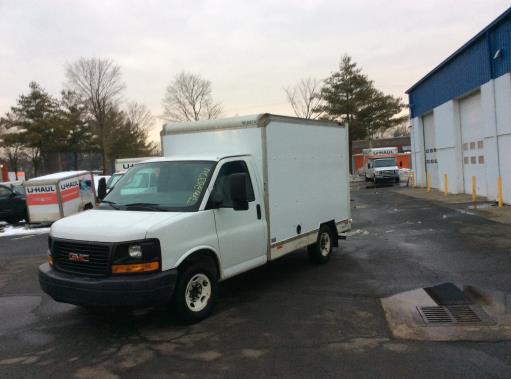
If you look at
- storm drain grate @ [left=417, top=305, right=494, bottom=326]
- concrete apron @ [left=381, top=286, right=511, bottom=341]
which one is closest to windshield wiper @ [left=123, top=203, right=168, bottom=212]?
concrete apron @ [left=381, top=286, right=511, bottom=341]

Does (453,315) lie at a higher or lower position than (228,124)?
lower

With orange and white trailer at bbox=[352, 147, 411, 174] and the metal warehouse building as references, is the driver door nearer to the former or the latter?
the metal warehouse building

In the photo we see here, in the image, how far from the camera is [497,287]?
21.7ft

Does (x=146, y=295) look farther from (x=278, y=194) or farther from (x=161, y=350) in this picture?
(x=278, y=194)

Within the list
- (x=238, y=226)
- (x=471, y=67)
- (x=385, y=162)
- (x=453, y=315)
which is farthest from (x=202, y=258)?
(x=385, y=162)

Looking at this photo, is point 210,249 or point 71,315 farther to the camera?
point 71,315

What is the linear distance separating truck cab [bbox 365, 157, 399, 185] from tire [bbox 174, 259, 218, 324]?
2954 centimetres

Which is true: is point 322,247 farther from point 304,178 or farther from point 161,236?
point 161,236

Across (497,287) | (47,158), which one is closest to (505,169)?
(497,287)

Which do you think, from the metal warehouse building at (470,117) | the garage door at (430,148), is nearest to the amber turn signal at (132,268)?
the metal warehouse building at (470,117)

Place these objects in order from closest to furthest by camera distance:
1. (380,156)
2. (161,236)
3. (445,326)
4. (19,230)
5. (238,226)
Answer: (161,236) → (445,326) → (238,226) → (19,230) → (380,156)

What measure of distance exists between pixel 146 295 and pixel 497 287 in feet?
15.8

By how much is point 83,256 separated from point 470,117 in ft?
64.3

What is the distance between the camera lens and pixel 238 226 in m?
6.21
